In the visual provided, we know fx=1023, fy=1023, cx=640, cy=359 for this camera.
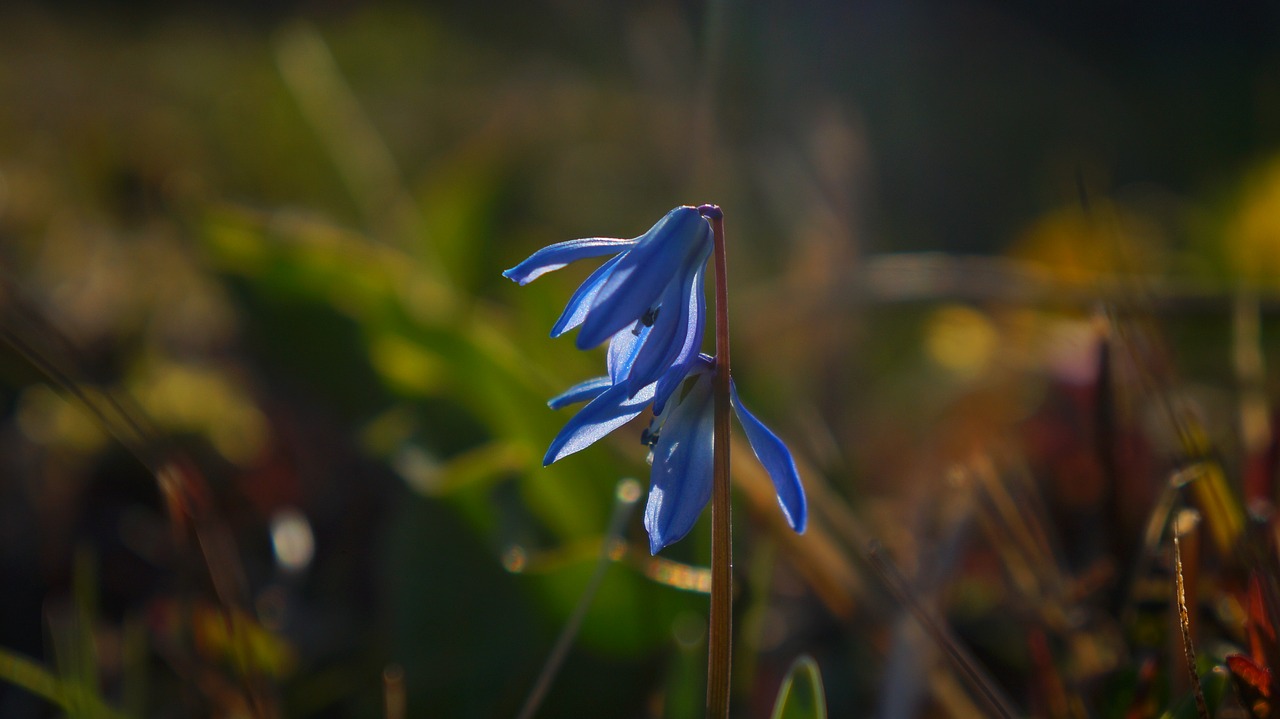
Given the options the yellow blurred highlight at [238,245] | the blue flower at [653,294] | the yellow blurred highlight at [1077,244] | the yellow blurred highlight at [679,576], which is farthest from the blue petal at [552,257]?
the yellow blurred highlight at [1077,244]

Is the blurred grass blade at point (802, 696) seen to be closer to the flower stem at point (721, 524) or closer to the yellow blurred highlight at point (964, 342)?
the flower stem at point (721, 524)

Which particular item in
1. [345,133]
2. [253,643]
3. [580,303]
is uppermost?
[345,133]

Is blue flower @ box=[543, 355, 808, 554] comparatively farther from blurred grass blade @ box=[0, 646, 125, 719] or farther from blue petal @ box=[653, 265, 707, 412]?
blurred grass blade @ box=[0, 646, 125, 719]

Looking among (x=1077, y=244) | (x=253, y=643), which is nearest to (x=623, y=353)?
(x=253, y=643)

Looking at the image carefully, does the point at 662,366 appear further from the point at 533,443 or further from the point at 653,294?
the point at 533,443

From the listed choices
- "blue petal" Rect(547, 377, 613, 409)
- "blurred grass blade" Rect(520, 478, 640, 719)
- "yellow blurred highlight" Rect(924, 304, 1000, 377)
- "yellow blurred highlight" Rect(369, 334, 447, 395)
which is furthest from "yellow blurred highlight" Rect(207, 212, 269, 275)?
"yellow blurred highlight" Rect(924, 304, 1000, 377)

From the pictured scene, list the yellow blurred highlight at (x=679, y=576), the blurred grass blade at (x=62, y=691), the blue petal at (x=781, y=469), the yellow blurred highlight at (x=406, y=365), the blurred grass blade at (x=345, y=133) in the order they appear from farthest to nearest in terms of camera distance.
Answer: the blurred grass blade at (x=345, y=133) < the yellow blurred highlight at (x=406, y=365) < the yellow blurred highlight at (x=679, y=576) < the blurred grass blade at (x=62, y=691) < the blue petal at (x=781, y=469)

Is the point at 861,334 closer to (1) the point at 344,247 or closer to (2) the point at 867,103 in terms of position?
(1) the point at 344,247
